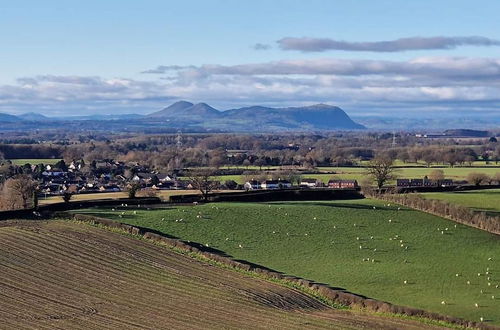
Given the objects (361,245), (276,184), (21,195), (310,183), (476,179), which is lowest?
(361,245)

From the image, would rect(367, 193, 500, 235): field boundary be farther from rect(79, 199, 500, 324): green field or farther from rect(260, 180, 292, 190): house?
rect(260, 180, 292, 190): house

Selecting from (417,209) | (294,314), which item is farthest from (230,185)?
(294,314)

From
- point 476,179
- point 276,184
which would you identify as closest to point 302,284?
point 476,179

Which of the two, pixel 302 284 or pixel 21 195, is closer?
pixel 302 284

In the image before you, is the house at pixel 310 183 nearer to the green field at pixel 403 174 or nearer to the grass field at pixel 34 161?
the green field at pixel 403 174

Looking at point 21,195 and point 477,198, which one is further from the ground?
point 21,195

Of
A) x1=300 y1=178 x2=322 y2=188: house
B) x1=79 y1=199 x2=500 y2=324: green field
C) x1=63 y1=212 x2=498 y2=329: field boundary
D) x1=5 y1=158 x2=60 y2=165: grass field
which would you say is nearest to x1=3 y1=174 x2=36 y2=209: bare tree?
x1=79 y1=199 x2=500 y2=324: green field

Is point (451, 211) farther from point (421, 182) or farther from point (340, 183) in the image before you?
point (421, 182)

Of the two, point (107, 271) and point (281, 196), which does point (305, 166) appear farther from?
point (107, 271)
